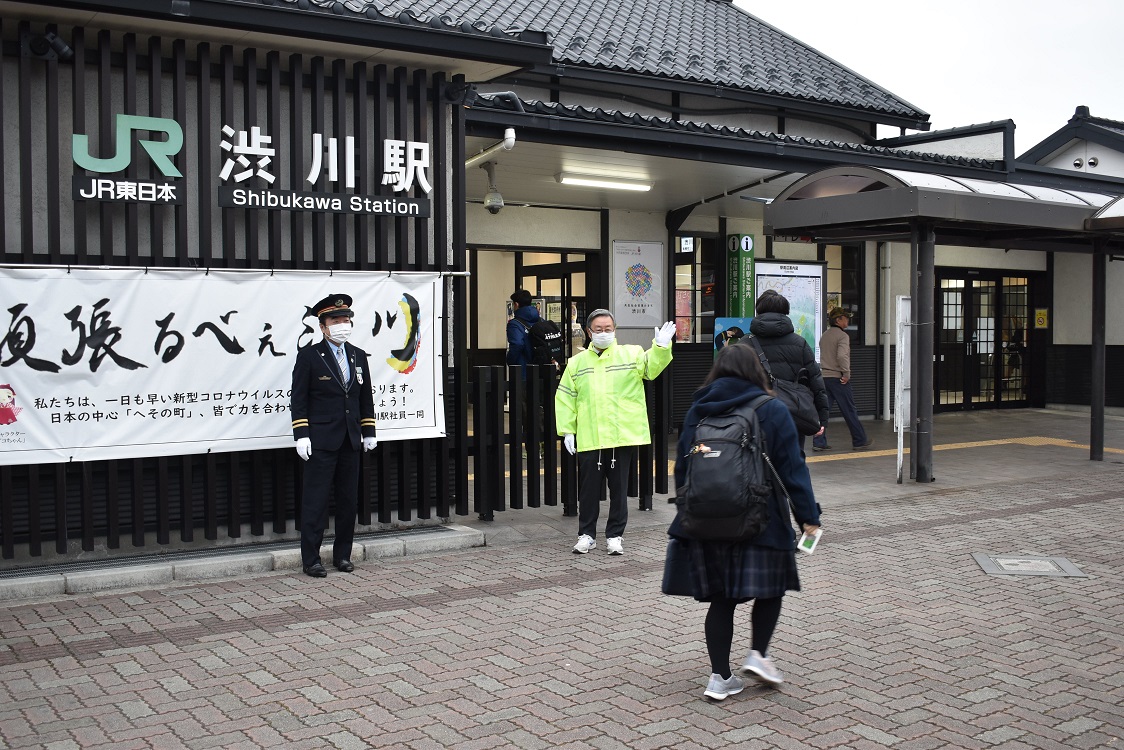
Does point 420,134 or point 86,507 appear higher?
point 420,134

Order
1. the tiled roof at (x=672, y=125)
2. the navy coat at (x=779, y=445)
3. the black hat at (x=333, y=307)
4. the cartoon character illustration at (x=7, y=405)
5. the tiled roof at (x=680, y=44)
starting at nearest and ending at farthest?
the navy coat at (x=779, y=445)
the cartoon character illustration at (x=7, y=405)
the black hat at (x=333, y=307)
the tiled roof at (x=672, y=125)
the tiled roof at (x=680, y=44)

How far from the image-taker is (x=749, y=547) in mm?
4949

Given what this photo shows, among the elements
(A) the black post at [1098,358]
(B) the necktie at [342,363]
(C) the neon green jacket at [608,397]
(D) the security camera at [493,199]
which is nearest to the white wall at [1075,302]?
(A) the black post at [1098,358]

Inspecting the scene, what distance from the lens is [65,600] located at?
6.82 metres

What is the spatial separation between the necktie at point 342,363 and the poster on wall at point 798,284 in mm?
9348

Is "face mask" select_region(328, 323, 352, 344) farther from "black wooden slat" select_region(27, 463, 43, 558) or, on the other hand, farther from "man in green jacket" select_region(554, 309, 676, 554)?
"black wooden slat" select_region(27, 463, 43, 558)

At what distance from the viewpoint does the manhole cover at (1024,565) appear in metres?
7.64

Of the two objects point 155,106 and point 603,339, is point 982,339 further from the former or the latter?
point 155,106

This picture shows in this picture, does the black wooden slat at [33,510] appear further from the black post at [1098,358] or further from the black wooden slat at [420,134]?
the black post at [1098,358]

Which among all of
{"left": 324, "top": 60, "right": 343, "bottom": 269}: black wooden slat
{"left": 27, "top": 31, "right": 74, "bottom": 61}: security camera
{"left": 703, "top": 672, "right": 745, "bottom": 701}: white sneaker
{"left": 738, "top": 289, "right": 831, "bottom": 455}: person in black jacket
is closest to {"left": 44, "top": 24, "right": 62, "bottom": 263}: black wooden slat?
{"left": 27, "top": 31, "right": 74, "bottom": 61}: security camera

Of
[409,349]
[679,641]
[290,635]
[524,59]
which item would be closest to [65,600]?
[290,635]

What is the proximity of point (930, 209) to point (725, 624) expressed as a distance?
6.98m

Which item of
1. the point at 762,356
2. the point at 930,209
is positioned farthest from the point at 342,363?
the point at 930,209

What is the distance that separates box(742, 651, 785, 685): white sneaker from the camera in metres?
5.20
